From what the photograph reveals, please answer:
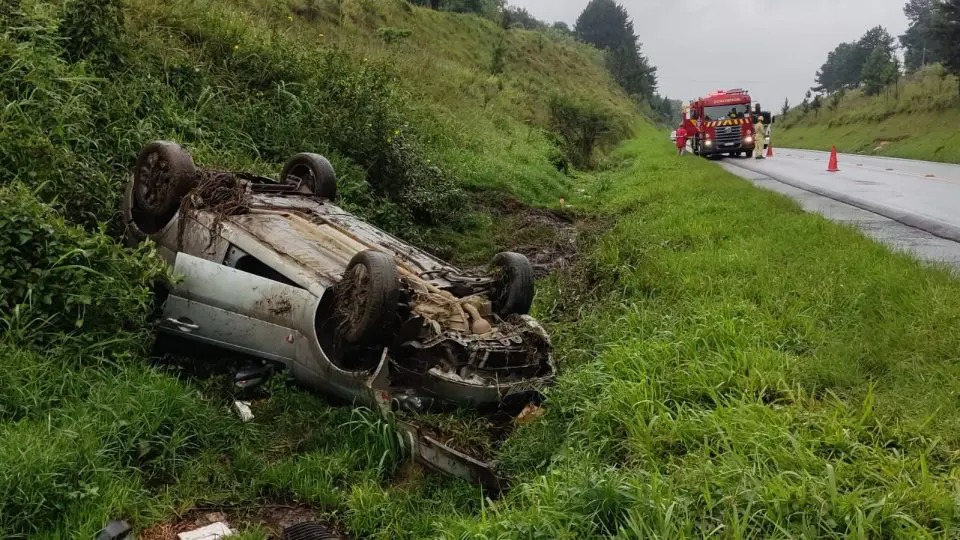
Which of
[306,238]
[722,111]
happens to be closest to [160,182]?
[306,238]

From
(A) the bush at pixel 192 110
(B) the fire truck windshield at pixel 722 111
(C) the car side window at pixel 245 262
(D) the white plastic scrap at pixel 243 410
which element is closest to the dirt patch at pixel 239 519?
(D) the white plastic scrap at pixel 243 410

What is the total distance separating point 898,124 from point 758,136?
12.5 m

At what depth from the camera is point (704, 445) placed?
2992 mm

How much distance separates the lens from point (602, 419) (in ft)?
11.6

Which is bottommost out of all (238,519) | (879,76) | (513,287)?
(238,519)

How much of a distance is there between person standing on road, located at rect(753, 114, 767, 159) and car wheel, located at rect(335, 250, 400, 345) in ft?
72.7

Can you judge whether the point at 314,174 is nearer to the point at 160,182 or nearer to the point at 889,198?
the point at 160,182

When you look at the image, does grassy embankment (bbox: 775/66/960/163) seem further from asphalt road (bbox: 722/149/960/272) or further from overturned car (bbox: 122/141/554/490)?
overturned car (bbox: 122/141/554/490)

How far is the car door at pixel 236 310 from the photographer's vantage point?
415 cm

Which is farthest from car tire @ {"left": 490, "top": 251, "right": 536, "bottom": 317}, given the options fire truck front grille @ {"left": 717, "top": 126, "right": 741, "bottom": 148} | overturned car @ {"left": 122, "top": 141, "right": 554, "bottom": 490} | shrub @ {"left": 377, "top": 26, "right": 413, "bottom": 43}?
fire truck front grille @ {"left": 717, "top": 126, "right": 741, "bottom": 148}

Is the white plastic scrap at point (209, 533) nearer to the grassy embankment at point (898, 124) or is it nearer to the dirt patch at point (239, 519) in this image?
the dirt patch at point (239, 519)

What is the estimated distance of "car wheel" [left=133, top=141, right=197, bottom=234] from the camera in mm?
5121

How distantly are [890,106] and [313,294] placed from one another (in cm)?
3777

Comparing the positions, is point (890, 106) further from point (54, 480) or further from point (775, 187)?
point (54, 480)
